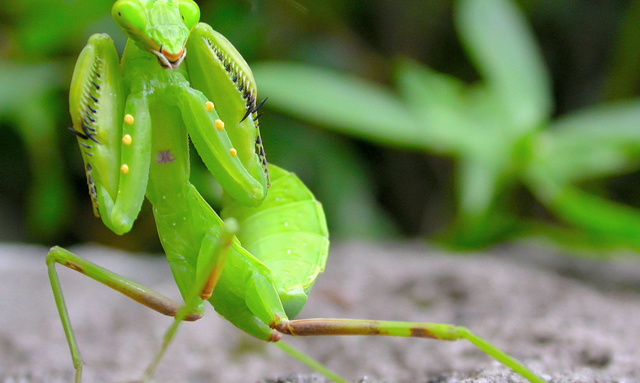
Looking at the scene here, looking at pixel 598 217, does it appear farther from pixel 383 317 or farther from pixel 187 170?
pixel 187 170

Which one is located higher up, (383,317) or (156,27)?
(156,27)

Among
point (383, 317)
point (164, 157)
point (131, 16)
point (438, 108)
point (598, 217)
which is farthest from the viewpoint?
point (438, 108)

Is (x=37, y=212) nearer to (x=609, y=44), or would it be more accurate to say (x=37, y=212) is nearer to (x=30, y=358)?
(x=30, y=358)

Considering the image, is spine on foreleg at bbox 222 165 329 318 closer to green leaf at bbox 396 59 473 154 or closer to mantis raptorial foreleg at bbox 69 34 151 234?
mantis raptorial foreleg at bbox 69 34 151 234

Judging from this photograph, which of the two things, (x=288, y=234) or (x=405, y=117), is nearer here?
(x=288, y=234)

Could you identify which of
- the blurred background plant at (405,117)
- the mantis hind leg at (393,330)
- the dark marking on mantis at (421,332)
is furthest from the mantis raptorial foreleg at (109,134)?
the blurred background plant at (405,117)

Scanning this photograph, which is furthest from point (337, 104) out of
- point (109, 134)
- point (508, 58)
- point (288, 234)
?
point (109, 134)

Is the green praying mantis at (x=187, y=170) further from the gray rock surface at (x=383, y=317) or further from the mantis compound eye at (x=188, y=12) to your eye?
the gray rock surface at (x=383, y=317)
